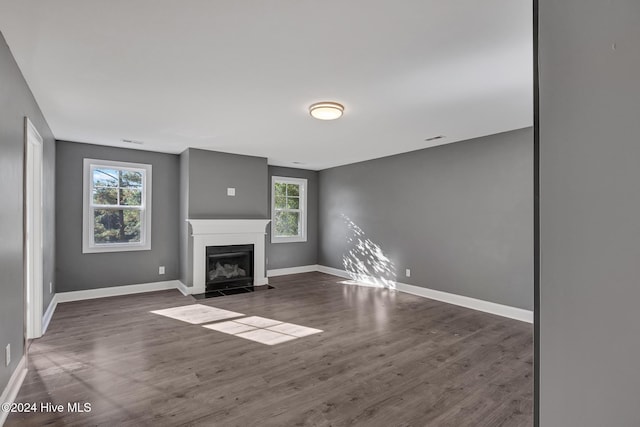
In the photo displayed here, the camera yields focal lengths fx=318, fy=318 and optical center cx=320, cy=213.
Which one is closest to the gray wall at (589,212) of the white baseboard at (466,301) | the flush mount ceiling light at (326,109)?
the flush mount ceiling light at (326,109)

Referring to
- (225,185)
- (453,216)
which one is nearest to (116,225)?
(225,185)

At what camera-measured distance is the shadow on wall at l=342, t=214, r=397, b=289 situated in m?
5.84

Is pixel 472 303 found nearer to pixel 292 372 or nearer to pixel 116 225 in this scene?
pixel 292 372

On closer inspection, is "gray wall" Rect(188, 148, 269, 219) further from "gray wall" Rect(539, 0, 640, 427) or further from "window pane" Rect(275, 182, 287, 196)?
"gray wall" Rect(539, 0, 640, 427)

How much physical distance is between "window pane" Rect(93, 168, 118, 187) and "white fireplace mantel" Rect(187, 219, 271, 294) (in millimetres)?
1392

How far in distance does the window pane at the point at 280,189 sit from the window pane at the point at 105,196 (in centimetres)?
303

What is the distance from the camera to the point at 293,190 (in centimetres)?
734

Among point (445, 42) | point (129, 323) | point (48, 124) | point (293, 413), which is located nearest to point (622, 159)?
point (445, 42)

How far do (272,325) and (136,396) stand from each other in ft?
5.54

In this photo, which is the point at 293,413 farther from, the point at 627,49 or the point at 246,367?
the point at 627,49

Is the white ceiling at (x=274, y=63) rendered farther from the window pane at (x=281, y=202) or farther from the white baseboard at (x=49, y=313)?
the window pane at (x=281, y=202)

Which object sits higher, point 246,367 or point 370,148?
point 370,148

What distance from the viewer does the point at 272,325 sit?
3.81 meters

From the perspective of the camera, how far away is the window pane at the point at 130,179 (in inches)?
209
